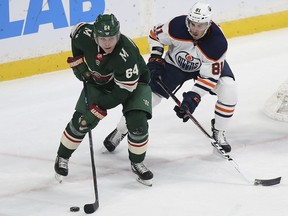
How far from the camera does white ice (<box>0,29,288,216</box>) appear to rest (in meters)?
4.06

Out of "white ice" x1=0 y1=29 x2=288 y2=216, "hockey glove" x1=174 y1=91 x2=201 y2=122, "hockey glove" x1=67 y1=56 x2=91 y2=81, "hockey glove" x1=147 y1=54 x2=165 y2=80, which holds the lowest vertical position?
"white ice" x1=0 y1=29 x2=288 y2=216

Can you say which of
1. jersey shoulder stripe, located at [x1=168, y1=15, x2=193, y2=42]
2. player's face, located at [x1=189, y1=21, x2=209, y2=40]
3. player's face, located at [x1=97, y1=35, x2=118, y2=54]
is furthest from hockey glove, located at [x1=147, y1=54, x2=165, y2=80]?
player's face, located at [x1=97, y1=35, x2=118, y2=54]

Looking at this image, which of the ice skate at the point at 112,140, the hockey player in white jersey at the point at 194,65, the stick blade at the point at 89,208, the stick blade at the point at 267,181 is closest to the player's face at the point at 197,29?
the hockey player in white jersey at the point at 194,65

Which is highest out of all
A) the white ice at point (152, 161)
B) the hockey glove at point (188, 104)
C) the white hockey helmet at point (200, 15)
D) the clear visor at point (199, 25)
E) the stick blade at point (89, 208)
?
the white hockey helmet at point (200, 15)

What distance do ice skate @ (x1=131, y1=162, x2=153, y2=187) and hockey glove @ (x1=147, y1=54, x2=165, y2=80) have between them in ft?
2.02

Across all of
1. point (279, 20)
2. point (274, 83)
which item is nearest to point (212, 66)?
point (274, 83)

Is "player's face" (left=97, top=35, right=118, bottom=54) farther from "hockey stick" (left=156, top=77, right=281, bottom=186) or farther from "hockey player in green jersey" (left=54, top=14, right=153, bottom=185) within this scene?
"hockey stick" (left=156, top=77, right=281, bottom=186)

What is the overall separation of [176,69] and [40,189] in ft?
3.66

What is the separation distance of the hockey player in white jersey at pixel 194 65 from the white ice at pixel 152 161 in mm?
216

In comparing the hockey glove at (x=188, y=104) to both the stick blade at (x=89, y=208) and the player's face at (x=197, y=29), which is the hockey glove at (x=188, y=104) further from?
the stick blade at (x=89, y=208)

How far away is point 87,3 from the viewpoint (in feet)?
22.1

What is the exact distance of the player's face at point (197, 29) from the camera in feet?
15.0

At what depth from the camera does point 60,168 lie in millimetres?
4383

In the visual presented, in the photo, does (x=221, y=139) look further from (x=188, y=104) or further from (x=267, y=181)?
(x=267, y=181)
